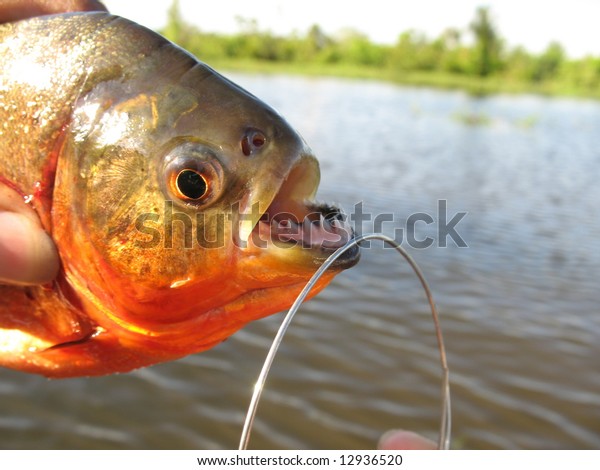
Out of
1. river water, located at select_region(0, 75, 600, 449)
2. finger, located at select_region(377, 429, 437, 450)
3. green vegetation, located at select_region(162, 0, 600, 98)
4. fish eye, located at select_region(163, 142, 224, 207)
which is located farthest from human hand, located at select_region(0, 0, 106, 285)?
green vegetation, located at select_region(162, 0, 600, 98)

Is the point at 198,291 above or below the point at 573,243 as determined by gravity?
above

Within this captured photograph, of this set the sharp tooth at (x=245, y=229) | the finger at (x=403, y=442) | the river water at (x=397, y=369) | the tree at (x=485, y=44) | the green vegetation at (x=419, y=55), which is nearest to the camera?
the sharp tooth at (x=245, y=229)

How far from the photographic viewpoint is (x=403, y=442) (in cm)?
276

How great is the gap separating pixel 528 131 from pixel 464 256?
1970 cm

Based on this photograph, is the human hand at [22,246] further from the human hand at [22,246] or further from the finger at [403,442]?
the finger at [403,442]

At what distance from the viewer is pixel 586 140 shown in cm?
2394

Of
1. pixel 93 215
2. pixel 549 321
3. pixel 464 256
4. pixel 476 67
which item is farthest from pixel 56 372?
pixel 476 67

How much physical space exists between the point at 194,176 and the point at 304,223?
0.31 m

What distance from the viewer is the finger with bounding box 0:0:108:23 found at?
1.78 m

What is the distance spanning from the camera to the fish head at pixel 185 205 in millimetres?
1449

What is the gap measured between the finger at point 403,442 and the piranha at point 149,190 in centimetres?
144

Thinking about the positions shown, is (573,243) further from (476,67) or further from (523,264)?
(476,67)

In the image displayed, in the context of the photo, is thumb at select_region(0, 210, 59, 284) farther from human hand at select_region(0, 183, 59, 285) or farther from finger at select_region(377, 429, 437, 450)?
finger at select_region(377, 429, 437, 450)

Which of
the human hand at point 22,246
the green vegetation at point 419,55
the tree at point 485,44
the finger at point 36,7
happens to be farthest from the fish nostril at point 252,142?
the tree at point 485,44
